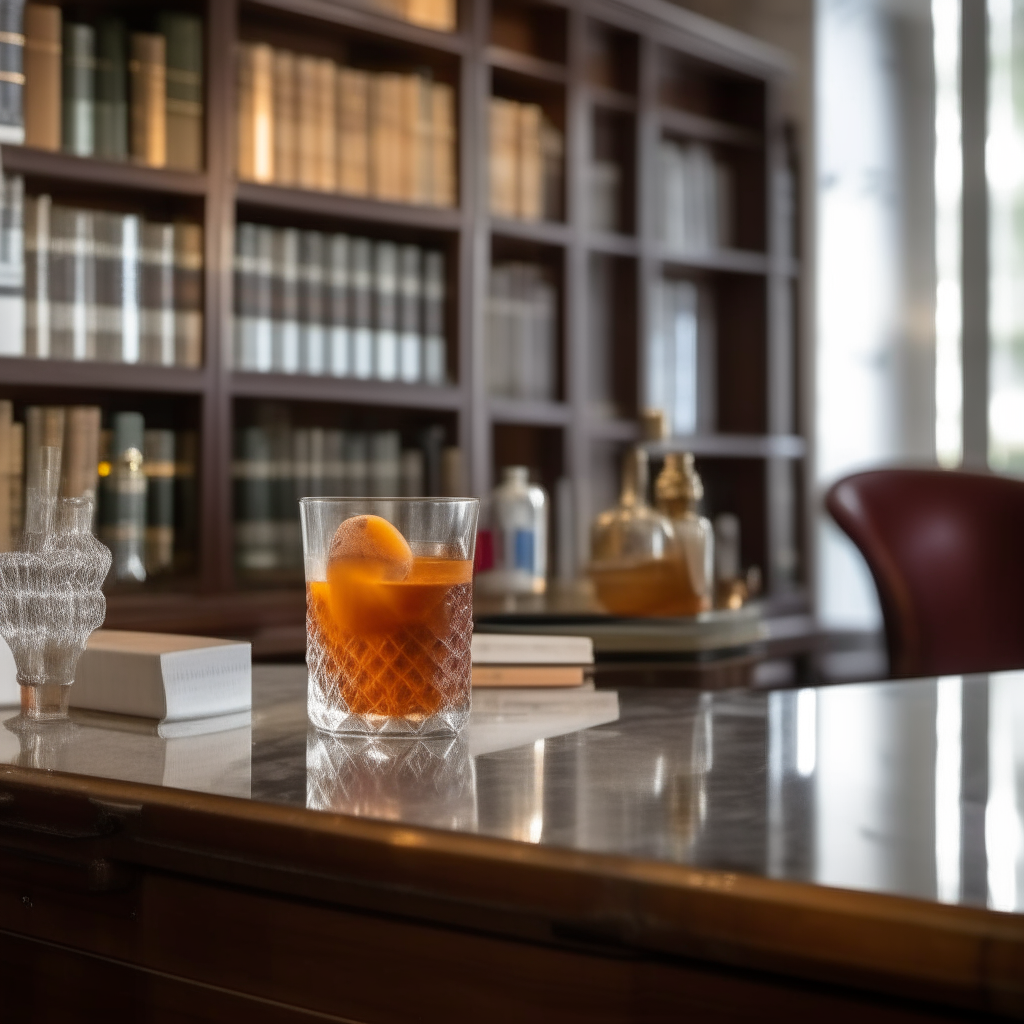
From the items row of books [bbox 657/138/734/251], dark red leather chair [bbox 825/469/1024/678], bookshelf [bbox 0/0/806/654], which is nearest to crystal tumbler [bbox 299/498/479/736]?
dark red leather chair [bbox 825/469/1024/678]

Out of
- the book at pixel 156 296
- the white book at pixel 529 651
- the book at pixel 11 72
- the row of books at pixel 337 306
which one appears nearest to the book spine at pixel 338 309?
the row of books at pixel 337 306

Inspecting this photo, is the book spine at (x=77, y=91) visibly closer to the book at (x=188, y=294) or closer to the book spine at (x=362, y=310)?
the book at (x=188, y=294)

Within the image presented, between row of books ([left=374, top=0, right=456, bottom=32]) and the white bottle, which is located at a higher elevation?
row of books ([left=374, top=0, right=456, bottom=32])

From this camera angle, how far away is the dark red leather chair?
203 cm

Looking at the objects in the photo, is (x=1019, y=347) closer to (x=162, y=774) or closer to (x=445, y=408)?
(x=445, y=408)

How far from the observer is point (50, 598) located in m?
0.80

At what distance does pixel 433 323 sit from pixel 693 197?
1.02 meters

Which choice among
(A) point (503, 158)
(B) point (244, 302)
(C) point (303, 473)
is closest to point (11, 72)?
(B) point (244, 302)

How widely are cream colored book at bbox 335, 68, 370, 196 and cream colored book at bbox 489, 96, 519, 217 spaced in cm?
34

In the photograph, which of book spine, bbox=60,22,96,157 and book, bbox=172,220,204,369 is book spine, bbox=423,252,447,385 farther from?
book spine, bbox=60,22,96,157

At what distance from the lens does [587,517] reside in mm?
3260

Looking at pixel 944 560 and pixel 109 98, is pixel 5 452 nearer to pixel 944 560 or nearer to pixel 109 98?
pixel 109 98

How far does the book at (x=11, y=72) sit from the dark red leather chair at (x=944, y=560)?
59.4 inches

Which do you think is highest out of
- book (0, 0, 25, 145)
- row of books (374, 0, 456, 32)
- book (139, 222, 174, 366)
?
row of books (374, 0, 456, 32)
